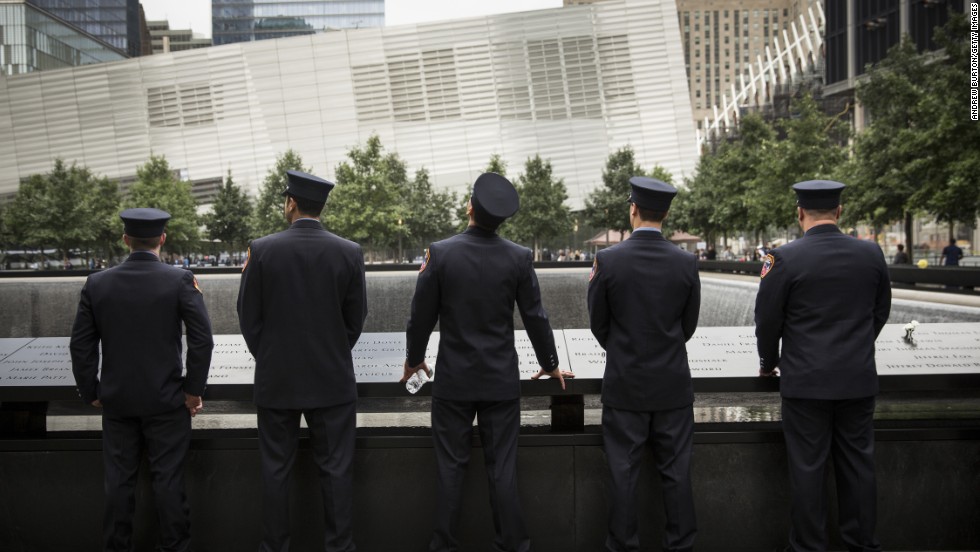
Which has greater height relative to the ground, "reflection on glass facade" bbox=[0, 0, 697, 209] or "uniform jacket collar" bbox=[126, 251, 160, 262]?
"reflection on glass facade" bbox=[0, 0, 697, 209]

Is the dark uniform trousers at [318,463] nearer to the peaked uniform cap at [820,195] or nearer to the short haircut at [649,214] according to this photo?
the short haircut at [649,214]

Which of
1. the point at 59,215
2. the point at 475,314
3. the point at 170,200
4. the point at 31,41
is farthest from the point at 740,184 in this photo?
the point at 31,41

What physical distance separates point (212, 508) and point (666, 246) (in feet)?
9.64

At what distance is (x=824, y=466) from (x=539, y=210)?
169 feet

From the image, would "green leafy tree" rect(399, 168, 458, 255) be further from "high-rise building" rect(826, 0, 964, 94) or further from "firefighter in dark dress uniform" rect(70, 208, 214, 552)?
"firefighter in dark dress uniform" rect(70, 208, 214, 552)

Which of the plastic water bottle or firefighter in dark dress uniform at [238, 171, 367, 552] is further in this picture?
the plastic water bottle

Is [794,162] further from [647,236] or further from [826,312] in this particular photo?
[647,236]

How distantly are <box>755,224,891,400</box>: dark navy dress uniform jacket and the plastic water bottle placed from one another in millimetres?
1782

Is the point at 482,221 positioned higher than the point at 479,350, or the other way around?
the point at 482,221

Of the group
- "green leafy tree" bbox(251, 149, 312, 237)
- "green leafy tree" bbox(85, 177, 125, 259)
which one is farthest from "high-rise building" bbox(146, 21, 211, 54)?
"green leafy tree" bbox(251, 149, 312, 237)

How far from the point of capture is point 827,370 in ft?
12.2

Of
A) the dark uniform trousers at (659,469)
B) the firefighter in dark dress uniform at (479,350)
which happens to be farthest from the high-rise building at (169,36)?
the dark uniform trousers at (659,469)

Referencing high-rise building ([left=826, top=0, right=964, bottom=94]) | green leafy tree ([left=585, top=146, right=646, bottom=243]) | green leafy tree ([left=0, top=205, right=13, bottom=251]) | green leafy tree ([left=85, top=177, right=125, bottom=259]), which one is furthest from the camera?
green leafy tree ([left=585, top=146, right=646, bottom=243])

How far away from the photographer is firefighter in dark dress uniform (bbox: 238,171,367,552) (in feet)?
12.2
